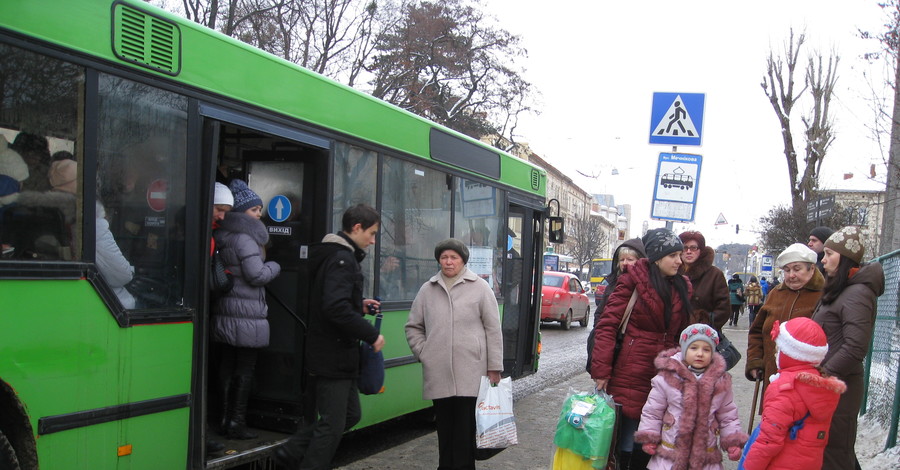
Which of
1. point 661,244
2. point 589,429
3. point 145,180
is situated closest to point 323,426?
point 589,429

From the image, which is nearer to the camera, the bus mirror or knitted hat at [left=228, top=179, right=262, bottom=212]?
knitted hat at [left=228, top=179, right=262, bottom=212]

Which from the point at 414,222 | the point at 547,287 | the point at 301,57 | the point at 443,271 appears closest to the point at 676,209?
the point at 414,222

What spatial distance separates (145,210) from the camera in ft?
13.2

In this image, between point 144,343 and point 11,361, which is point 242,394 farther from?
point 11,361

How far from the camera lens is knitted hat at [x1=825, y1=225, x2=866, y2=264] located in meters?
4.39

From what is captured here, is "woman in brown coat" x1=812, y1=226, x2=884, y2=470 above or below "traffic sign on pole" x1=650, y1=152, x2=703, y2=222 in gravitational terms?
below

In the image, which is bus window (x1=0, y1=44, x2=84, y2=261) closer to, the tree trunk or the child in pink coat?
the child in pink coat

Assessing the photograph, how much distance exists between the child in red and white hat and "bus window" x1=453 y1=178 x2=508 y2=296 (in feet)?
13.2

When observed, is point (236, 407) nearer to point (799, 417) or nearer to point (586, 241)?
point (799, 417)

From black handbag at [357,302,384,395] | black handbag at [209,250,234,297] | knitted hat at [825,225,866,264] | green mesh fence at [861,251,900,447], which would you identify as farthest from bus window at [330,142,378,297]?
green mesh fence at [861,251,900,447]

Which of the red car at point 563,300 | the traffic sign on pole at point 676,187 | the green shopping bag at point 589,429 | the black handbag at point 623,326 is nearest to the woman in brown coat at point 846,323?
the black handbag at point 623,326

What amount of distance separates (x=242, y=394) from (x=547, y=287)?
1722 centimetres

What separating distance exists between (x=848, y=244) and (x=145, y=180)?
408 cm

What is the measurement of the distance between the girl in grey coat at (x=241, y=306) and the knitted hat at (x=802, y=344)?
10.4 feet
